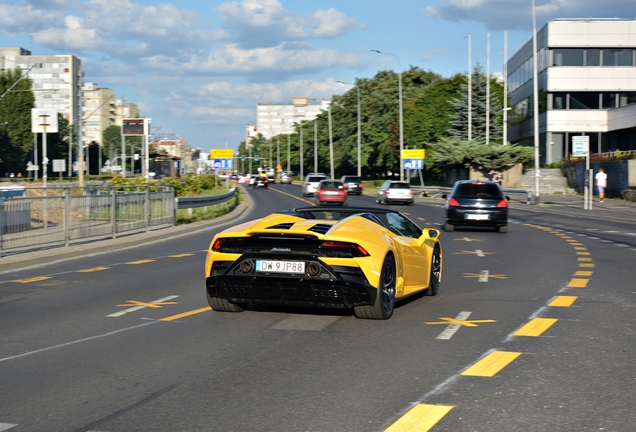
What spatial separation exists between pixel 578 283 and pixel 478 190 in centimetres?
1323

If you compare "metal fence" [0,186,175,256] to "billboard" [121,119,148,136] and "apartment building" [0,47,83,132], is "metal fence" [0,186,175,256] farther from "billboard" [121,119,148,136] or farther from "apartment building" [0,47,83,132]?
"apartment building" [0,47,83,132]

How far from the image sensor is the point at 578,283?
43.1 ft

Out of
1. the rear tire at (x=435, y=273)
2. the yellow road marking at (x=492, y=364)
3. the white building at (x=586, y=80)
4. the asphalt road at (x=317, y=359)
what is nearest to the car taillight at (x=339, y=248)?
the asphalt road at (x=317, y=359)

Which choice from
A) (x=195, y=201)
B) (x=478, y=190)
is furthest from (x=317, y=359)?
(x=195, y=201)

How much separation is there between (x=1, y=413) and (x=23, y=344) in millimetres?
2629

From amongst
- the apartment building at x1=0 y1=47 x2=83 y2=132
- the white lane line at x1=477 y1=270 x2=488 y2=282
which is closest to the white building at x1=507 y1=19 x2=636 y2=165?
the white lane line at x1=477 y1=270 x2=488 y2=282

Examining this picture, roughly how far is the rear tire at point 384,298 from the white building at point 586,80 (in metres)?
67.0

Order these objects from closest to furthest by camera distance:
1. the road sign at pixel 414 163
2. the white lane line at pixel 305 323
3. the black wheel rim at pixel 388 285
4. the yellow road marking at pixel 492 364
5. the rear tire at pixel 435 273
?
1. the yellow road marking at pixel 492 364
2. the white lane line at pixel 305 323
3. the black wheel rim at pixel 388 285
4. the rear tire at pixel 435 273
5. the road sign at pixel 414 163

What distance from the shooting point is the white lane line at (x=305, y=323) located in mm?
8953

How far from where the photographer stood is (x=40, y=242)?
18.6m

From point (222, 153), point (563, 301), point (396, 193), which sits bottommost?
point (563, 301)

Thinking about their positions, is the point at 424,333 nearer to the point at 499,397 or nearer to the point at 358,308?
the point at 358,308

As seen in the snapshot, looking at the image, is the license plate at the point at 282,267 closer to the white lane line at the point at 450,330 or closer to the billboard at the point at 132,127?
the white lane line at the point at 450,330

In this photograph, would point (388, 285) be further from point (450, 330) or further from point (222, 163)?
point (222, 163)
